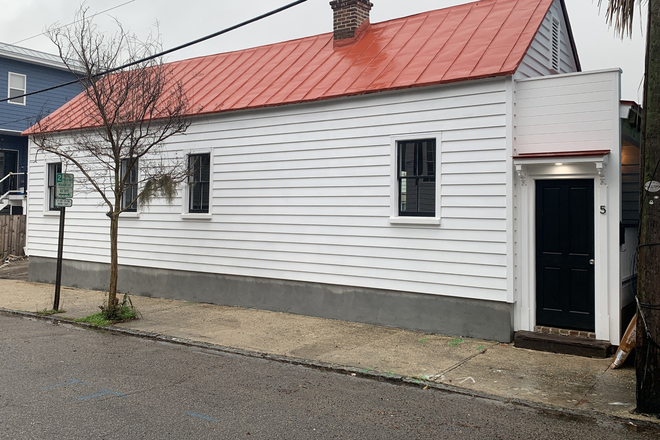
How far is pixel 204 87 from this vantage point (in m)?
14.0

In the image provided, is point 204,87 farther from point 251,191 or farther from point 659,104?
point 659,104

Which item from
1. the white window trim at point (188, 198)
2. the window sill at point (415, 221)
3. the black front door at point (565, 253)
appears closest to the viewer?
the black front door at point (565, 253)

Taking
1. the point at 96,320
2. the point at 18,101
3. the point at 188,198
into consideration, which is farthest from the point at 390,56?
the point at 18,101

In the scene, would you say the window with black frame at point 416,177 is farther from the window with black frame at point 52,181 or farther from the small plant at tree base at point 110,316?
the window with black frame at point 52,181

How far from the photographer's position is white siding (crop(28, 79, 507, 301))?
29.4 ft

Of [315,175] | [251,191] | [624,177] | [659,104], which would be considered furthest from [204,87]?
[659,104]

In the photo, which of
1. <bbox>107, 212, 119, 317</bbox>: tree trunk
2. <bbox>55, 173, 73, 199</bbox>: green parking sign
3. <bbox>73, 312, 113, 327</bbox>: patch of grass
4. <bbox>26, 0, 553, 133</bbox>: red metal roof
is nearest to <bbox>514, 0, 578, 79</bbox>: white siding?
<bbox>26, 0, 553, 133</bbox>: red metal roof

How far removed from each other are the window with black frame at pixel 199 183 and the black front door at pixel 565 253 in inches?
287

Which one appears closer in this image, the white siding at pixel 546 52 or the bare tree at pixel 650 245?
the bare tree at pixel 650 245

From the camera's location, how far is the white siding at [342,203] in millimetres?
8969

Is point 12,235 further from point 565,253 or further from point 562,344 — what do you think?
point 562,344

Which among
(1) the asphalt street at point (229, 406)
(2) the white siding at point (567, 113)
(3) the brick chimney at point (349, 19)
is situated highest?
(3) the brick chimney at point (349, 19)

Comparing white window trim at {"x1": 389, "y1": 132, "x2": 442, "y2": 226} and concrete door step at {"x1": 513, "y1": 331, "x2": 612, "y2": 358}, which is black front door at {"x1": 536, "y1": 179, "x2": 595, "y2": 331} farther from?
white window trim at {"x1": 389, "y1": 132, "x2": 442, "y2": 226}

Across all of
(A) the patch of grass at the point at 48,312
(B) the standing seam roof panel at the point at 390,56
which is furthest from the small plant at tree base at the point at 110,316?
(B) the standing seam roof panel at the point at 390,56
